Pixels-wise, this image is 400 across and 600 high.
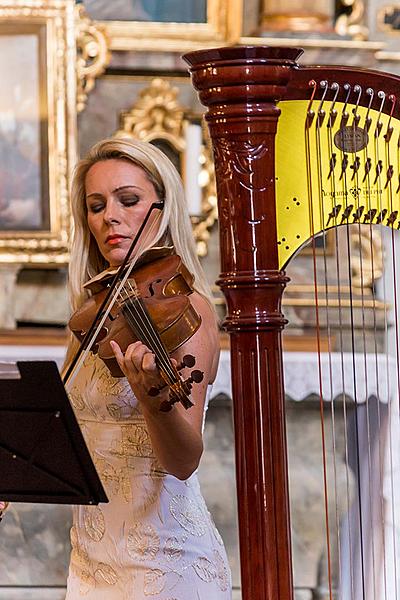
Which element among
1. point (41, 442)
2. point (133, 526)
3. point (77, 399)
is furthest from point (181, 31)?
point (41, 442)

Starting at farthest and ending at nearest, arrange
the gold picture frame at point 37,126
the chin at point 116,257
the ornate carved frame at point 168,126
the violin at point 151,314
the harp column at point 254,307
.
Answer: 1. the ornate carved frame at point 168,126
2. the gold picture frame at point 37,126
3. the chin at point 116,257
4. the harp column at point 254,307
5. the violin at point 151,314

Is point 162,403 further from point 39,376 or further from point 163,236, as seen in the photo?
point 163,236

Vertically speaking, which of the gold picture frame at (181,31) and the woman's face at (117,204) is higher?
the gold picture frame at (181,31)

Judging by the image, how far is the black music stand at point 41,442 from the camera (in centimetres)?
224

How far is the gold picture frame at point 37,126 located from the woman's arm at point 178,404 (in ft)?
10.4

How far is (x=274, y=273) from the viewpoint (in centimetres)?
264

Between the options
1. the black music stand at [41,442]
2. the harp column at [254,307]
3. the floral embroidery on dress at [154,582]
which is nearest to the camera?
the black music stand at [41,442]

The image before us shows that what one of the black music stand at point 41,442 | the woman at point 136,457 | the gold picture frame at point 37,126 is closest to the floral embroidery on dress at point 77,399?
the woman at point 136,457

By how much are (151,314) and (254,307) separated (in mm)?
219

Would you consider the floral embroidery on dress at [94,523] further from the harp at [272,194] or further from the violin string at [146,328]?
the violin string at [146,328]

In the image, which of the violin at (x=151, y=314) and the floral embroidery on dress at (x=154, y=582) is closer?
the violin at (x=151, y=314)

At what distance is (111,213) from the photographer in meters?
2.88

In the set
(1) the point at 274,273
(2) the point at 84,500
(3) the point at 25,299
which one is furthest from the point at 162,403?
(3) the point at 25,299

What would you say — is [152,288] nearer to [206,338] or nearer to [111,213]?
[206,338]
